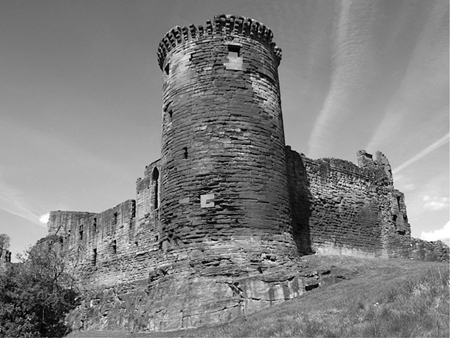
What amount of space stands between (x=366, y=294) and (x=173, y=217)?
263 inches

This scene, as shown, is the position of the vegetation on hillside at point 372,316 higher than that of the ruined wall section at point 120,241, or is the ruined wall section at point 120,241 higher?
the ruined wall section at point 120,241

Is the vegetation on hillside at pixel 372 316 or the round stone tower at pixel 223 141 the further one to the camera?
the round stone tower at pixel 223 141

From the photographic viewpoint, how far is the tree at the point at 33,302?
1485 cm

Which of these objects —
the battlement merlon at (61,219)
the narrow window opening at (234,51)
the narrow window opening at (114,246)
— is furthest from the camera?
the battlement merlon at (61,219)

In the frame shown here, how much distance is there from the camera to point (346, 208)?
21.8m

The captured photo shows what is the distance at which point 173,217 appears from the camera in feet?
48.9

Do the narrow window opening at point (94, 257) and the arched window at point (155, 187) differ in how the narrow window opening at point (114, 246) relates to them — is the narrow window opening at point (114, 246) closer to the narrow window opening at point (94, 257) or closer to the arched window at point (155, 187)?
the narrow window opening at point (94, 257)

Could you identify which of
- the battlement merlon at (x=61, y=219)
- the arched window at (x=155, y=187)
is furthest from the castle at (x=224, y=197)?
the battlement merlon at (x=61, y=219)

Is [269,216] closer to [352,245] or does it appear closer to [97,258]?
[352,245]

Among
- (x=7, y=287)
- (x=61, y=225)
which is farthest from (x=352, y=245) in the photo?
(x=61, y=225)

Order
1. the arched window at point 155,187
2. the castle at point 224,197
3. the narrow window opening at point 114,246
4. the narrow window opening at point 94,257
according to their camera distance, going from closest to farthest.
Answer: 1. the castle at point 224,197
2. the arched window at point 155,187
3. the narrow window opening at point 114,246
4. the narrow window opening at point 94,257

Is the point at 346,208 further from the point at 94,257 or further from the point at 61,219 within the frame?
the point at 61,219

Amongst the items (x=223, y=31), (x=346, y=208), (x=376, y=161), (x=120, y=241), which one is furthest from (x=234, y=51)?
(x=120, y=241)

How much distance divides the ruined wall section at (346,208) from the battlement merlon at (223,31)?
16.3 ft
